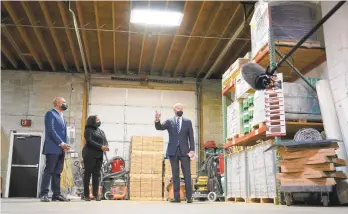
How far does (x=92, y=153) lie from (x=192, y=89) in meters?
8.98

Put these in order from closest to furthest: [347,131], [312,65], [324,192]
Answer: [324,192], [347,131], [312,65]

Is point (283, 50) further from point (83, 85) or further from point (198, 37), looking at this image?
point (83, 85)

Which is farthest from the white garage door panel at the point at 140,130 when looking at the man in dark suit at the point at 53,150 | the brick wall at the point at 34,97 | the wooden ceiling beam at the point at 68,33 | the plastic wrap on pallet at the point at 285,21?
the plastic wrap on pallet at the point at 285,21

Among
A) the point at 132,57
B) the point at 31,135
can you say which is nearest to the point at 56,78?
the point at 31,135

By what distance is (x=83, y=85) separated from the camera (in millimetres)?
15539

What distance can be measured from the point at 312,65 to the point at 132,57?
8015 mm

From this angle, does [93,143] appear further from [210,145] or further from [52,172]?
[210,145]

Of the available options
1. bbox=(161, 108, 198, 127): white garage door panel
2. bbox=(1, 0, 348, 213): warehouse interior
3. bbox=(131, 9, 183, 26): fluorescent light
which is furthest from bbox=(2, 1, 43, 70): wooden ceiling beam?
bbox=(161, 108, 198, 127): white garage door panel

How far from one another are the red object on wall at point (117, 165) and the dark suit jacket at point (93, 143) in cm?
607

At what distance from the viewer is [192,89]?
53.3ft

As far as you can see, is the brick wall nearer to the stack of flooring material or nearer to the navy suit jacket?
the navy suit jacket

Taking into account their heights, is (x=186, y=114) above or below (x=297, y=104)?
above

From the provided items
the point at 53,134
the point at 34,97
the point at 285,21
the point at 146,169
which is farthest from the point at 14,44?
the point at 285,21

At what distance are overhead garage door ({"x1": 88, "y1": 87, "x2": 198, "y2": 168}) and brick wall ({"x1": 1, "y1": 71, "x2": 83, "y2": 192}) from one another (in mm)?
736
